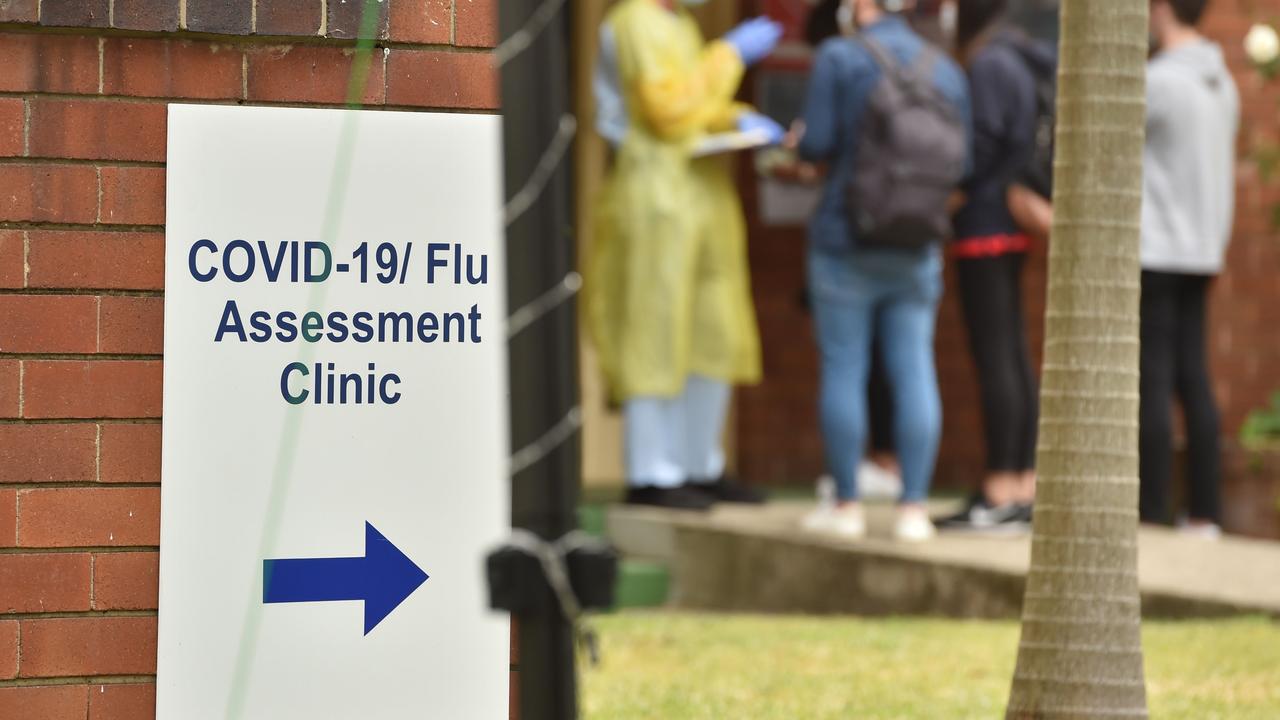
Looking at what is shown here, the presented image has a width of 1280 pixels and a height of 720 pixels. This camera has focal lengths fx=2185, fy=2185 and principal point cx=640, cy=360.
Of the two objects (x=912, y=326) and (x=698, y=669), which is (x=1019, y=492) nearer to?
(x=912, y=326)

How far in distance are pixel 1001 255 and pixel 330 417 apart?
155 inches

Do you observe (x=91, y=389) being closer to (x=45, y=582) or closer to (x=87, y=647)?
(x=45, y=582)

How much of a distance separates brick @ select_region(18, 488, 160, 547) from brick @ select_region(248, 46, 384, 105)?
0.72 metres

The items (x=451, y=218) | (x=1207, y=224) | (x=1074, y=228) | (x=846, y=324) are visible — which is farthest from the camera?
(x=1207, y=224)

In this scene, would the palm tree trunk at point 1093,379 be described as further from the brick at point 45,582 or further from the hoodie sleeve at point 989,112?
the hoodie sleeve at point 989,112

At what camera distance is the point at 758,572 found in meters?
7.38

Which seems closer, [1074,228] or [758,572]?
[1074,228]

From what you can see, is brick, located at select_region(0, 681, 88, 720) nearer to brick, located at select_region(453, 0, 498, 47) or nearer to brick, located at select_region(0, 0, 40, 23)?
brick, located at select_region(0, 0, 40, 23)

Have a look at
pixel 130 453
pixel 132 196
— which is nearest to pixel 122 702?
pixel 130 453

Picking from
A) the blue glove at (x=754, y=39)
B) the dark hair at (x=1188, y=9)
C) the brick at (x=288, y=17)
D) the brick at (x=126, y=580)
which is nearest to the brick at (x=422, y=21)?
the brick at (x=288, y=17)

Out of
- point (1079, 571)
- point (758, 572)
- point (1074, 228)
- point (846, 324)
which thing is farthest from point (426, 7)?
point (758, 572)

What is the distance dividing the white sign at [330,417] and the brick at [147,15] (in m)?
0.16

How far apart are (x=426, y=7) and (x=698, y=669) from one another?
7.95ft

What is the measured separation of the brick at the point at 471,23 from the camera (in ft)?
12.7
